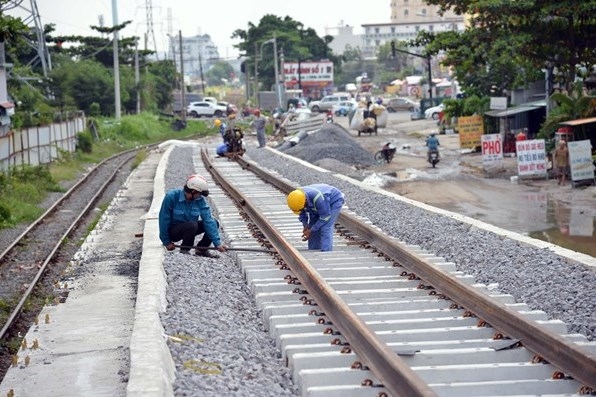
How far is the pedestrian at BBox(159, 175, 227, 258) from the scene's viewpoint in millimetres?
A: 13648

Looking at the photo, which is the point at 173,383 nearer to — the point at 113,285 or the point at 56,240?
the point at 113,285

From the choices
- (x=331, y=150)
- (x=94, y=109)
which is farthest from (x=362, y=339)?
(x=94, y=109)

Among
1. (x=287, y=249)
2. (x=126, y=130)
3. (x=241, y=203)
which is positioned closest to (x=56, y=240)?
(x=241, y=203)

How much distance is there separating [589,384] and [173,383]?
2.85 meters

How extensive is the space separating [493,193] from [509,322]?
19718 millimetres

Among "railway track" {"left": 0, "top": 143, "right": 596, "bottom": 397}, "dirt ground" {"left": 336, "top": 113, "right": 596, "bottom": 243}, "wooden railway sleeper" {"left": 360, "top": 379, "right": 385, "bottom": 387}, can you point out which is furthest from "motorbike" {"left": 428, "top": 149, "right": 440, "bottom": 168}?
"wooden railway sleeper" {"left": 360, "top": 379, "right": 385, "bottom": 387}

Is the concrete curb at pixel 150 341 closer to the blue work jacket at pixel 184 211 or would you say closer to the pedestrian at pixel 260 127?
the blue work jacket at pixel 184 211

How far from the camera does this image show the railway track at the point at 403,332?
753 centimetres

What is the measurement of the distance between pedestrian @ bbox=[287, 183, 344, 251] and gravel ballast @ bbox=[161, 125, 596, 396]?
3.55 feet

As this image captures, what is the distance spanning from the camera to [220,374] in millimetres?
8062

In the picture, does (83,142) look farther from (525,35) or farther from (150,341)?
(150,341)

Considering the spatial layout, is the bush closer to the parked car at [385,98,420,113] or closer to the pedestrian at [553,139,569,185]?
the pedestrian at [553,139,569,185]

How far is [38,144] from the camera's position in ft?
131

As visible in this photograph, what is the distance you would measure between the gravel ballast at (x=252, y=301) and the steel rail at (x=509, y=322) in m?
0.70
